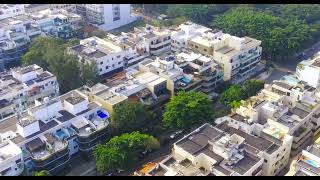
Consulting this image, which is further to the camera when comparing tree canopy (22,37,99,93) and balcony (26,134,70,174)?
tree canopy (22,37,99,93)

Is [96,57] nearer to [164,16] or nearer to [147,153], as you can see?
[147,153]

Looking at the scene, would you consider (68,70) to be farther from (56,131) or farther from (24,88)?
(56,131)

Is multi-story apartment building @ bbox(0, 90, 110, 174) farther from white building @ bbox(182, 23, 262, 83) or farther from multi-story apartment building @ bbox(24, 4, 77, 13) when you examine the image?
multi-story apartment building @ bbox(24, 4, 77, 13)

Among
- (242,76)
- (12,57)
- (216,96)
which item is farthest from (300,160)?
(12,57)

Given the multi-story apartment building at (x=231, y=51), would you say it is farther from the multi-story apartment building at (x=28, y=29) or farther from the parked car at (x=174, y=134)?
the multi-story apartment building at (x=28, y=29)

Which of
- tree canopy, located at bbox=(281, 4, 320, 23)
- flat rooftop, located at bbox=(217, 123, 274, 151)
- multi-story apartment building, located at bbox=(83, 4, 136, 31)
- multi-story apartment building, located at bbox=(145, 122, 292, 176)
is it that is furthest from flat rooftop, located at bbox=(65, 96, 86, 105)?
tree canopy, located at bbox=(281, 4, 320, 23)

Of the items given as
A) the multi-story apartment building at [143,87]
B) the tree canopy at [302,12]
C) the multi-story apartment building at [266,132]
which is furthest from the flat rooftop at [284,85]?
the tree canopy at [302,12]
